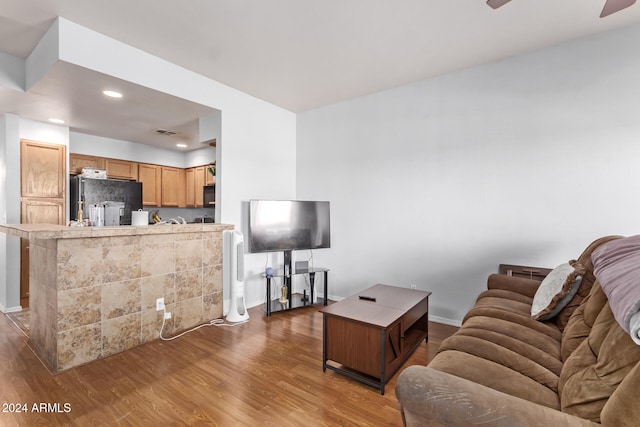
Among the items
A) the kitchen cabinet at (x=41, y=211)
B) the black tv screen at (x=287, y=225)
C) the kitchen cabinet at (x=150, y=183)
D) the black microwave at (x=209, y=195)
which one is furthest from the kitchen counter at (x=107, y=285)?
the kitchen cabinet at (x=150, y=183)

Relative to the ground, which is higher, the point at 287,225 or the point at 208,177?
the point at 208,177

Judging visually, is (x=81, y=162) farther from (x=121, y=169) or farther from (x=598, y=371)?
(x=598, y=371)

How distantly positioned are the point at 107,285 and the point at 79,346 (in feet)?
1.59

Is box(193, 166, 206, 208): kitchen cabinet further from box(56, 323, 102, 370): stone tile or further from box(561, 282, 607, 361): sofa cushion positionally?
box(561, 282, 607, 361): sofa cushion

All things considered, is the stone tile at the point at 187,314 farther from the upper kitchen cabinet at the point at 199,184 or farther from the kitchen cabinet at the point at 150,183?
the kitchen cabinet at the point at 150,183

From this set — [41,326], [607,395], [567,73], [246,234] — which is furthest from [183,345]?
[567,73]

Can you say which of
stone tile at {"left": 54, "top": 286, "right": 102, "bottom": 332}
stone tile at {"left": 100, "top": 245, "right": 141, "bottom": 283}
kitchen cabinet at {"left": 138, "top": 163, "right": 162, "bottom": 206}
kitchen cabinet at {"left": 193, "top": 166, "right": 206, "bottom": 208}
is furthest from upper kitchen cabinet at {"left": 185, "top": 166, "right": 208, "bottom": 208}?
stone tile at {"left": 54, "top": 286, "right": 102, "bottom": 332}

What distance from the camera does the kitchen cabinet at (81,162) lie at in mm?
4488

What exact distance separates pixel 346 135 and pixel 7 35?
3345 millimetres

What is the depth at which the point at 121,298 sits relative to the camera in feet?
8.64

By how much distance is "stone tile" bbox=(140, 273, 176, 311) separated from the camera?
280 cm

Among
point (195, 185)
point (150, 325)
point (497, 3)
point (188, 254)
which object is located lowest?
point (150, 325)

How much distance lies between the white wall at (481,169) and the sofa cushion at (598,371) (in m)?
1.78

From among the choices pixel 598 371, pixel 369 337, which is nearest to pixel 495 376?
pixel 598 371
